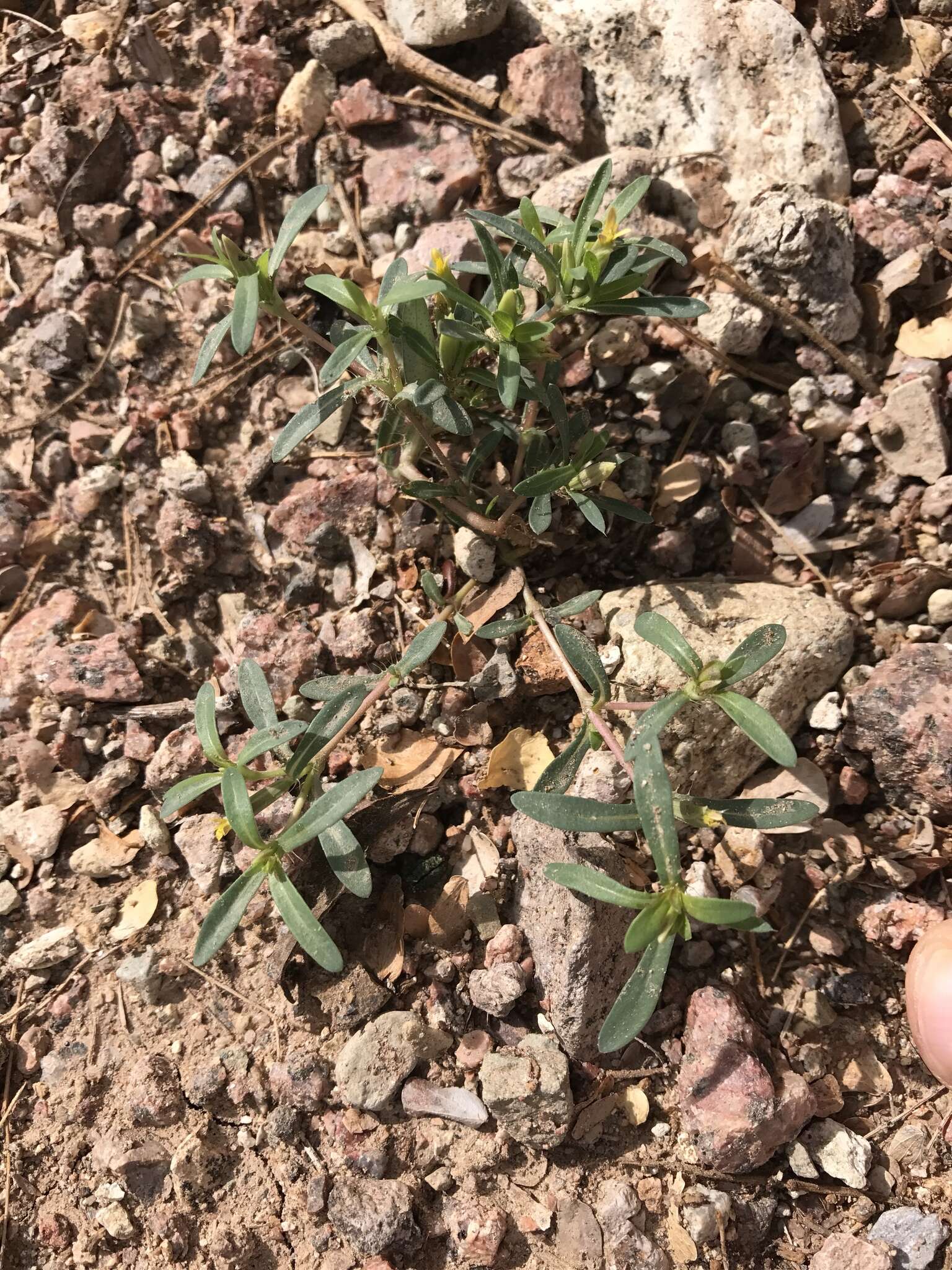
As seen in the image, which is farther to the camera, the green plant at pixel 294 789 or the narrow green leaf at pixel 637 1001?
the green plant at pixel 294 789

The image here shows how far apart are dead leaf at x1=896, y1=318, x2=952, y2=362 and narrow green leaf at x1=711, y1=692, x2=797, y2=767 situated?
163 cm

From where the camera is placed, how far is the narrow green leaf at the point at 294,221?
7.88 ft

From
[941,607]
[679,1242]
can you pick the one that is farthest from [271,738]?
[941,607]

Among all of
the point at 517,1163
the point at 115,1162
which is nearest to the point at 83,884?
the point at 115,1162

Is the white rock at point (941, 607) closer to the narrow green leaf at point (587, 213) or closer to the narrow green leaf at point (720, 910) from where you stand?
the narrow green leaf at point (720, 910)

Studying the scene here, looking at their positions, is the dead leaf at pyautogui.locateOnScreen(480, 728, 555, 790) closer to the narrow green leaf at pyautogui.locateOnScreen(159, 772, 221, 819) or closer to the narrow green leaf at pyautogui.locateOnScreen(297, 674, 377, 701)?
the narrow green leaf at pyautogui.locateOnScreen(297, 674, 377, 701)

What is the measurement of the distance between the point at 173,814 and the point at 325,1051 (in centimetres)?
87

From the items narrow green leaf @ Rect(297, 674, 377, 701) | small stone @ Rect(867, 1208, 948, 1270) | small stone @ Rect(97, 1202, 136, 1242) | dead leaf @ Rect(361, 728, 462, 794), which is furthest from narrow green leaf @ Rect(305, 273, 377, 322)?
small stone @ Rect(867, 1208, 948, 1270)

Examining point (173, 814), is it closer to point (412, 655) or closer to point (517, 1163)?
point (412, 655)

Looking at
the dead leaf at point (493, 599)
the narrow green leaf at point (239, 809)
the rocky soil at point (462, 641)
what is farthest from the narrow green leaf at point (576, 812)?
the dead leaf at point (493, 599)

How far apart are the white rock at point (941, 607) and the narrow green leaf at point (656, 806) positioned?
4.30ft

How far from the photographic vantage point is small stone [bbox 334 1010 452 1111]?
242cm

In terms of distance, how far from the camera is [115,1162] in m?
2.41

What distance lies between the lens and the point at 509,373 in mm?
2408
